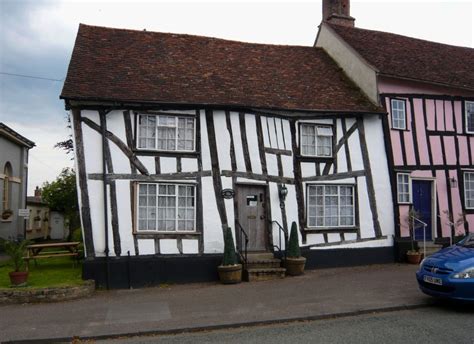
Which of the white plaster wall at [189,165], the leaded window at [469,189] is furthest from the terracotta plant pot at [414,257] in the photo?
the white plaster wall at [189,165]

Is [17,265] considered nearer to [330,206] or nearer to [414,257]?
[330,206]

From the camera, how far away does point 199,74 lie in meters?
15.1

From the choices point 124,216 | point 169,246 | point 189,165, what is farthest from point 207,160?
point 124,216

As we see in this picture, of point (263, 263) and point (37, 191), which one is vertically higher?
point (37, 191)

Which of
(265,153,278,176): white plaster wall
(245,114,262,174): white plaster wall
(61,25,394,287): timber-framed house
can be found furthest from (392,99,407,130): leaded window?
(245,114,262,174): white plaster wall

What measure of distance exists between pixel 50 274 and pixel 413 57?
14.9 m

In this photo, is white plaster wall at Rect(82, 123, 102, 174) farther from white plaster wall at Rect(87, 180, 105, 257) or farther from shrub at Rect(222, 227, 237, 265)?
shrub at Rect(222, 227, 237, 265)

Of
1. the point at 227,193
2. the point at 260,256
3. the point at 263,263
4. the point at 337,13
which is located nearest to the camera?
the point at 263,263

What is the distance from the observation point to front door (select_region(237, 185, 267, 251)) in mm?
14047

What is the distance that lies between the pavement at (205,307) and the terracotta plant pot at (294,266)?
0.46m

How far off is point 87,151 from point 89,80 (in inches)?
84.9

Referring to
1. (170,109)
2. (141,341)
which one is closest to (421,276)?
(141,341)

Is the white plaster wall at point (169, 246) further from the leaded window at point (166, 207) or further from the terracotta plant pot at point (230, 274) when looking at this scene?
the terracotta plant pot at point (230, 274)

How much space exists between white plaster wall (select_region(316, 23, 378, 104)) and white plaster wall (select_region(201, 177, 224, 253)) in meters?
6.52
